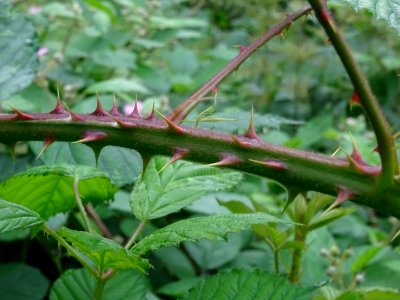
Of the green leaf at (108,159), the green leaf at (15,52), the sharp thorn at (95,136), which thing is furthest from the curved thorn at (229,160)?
the green leaf at (15,52)

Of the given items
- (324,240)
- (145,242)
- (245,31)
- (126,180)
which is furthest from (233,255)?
(245,31)

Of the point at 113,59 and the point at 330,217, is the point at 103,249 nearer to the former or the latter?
the point at 330,217

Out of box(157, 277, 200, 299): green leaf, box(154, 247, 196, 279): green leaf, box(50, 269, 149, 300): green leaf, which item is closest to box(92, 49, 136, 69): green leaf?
box(154, 247, 196, 279): green leaf

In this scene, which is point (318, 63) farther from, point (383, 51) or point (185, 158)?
point (185, 158)

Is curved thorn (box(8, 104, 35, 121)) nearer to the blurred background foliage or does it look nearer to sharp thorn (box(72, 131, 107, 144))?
sharp thorn (box(72, 131, 107, 144))

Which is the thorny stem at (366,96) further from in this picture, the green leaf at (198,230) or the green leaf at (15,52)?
the green leaf at (15,52)

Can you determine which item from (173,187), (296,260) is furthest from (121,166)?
(296,260)
